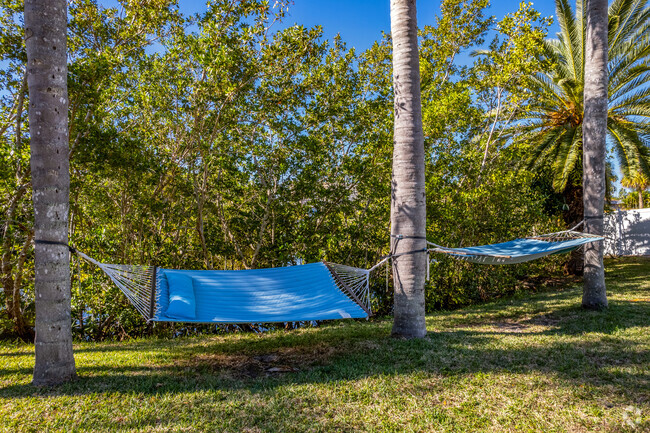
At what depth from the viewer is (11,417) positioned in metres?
1.95

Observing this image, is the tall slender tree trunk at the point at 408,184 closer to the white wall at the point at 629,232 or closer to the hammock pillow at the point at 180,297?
the hammock pillow at the point at 180,297

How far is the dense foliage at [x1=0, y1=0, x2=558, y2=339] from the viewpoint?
12.4 feet

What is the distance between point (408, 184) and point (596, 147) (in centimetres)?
265

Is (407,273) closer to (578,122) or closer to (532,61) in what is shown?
(532,61)

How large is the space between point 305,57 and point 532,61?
3476 millimetres

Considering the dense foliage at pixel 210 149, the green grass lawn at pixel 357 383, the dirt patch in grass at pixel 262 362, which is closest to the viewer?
the green grass lawn at pixel 357 383

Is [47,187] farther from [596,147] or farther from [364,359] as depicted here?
[596,147]

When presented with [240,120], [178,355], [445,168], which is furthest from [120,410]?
[445,168]

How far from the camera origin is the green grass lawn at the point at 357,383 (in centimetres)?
187

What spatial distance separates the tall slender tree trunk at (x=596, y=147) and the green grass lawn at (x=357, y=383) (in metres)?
0.54

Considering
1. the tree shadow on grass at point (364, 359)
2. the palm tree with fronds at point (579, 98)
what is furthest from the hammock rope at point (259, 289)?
the palm tree with fronds at point (579, 98)

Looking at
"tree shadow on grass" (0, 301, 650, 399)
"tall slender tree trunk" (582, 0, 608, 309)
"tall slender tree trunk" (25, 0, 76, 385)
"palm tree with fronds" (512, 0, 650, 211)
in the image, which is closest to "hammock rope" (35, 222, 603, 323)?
"tall slender tree trunk" (25, 0, 76, 385)

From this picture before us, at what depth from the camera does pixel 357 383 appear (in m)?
2.36

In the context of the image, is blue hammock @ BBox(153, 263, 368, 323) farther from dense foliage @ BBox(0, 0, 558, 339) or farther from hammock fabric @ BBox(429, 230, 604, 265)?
dense foliage @ BBox(0, 0, 558, 339)
